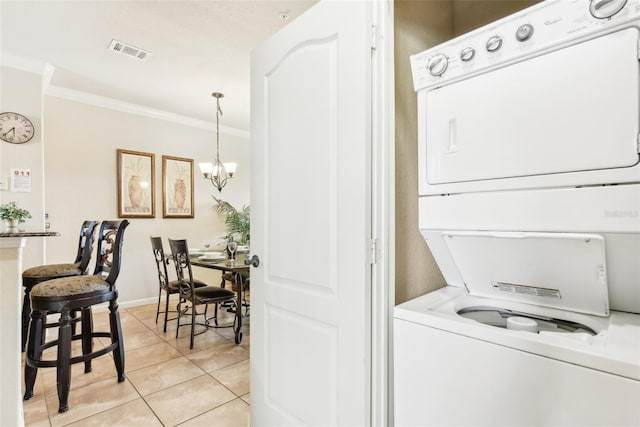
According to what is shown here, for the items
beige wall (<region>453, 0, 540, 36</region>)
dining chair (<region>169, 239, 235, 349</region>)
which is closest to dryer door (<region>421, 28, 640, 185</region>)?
beige wall (<region>453, 0, 540, 36</region>)

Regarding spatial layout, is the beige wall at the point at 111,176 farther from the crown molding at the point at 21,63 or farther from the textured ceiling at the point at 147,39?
the crown molding at the point at 21,63

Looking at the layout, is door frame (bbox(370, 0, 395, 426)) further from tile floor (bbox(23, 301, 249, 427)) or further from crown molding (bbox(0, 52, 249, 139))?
crown molding (bbox(0, 52, 249, 139))

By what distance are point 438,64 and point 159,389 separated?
258 cm

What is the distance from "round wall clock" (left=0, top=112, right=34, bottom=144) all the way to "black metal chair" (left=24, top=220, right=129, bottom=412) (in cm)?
157

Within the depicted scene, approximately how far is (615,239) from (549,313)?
389 millimetres

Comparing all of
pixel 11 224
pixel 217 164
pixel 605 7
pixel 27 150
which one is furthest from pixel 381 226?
pixel 27 150

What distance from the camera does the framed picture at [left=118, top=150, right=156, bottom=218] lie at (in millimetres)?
4074

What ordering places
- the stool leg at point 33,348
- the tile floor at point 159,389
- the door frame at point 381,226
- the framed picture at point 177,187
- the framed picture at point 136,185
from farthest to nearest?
1. the framed picture at point 177,187
2. the framed picture at point 136,185
3. the stool leg at point 33,348
4. the tile floor at point 159,389
5. the door frame at point 381,226

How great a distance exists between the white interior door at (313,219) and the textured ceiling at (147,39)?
41.2 inches

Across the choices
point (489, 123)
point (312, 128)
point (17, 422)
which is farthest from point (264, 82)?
point (17, 422)

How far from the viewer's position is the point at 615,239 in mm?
843

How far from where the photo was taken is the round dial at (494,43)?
0.98 meters

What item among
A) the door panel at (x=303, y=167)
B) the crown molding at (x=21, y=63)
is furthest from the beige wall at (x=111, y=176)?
the door panel at (x=303, y=167)

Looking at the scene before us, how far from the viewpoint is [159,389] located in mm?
2195
